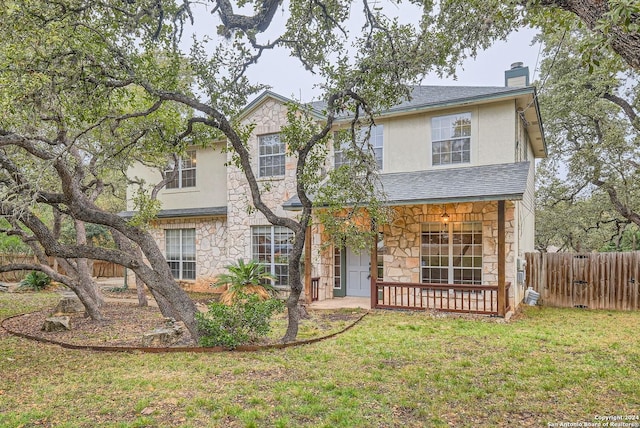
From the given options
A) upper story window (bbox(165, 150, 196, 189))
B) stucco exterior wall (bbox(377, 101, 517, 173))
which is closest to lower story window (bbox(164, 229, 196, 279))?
upper story window (bbox(165, 150, 196, 189))

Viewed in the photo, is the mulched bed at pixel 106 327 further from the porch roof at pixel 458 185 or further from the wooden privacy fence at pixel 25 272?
the wooden privacy fence at pixel 25 272

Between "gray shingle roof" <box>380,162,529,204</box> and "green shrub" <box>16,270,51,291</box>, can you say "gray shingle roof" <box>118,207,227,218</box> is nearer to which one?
"green shrub" <box>16,270,51,291</box>

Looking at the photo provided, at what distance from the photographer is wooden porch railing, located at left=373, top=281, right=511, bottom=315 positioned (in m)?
9.05

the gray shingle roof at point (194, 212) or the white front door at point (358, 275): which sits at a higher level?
the gray shingle roof at point (194, 212)

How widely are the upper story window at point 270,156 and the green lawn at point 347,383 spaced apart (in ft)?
22.8

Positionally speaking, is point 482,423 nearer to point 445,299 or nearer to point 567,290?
point 445,299

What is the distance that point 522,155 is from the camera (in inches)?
444

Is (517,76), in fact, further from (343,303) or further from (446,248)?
(343,303)

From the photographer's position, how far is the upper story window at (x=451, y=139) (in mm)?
10531

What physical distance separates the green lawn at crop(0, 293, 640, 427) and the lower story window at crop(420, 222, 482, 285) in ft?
9.53

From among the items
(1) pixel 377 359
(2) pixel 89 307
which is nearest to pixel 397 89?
(1) pixel 377 359

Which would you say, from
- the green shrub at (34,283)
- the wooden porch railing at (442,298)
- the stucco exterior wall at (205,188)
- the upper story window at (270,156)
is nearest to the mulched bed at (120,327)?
the wooden porch railing at (442,298)

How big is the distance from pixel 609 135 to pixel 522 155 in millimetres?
4196

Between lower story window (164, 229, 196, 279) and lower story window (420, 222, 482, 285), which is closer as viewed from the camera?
lower story window (420, 222, 482, 285)
